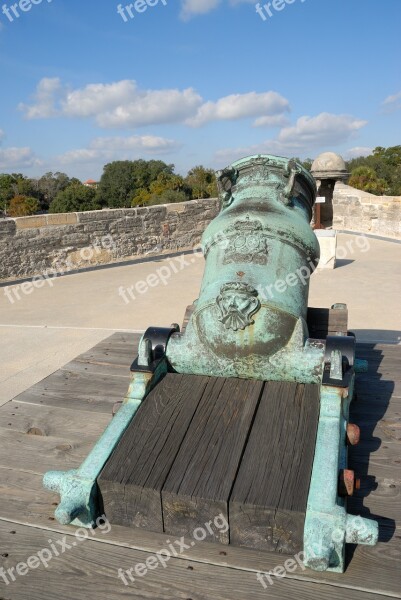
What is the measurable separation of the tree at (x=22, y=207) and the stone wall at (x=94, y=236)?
112 feet

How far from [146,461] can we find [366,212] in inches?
499

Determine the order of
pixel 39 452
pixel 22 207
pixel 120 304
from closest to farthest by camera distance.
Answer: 1. pixel 39 452
2. pixel 120 304
3. pixel 22 207

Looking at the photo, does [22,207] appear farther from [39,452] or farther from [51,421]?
[39,452]

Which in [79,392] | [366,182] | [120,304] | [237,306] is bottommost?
[120,304]

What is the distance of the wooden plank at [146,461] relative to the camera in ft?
5.26

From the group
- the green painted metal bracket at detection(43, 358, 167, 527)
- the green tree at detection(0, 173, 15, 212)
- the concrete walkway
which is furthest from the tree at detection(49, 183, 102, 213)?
the green painted metal bracket at detection(43, 358, 167, 527)

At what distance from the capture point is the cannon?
1478 mm

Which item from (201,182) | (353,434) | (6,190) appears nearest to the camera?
(353,434)

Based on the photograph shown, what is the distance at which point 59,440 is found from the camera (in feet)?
7.66

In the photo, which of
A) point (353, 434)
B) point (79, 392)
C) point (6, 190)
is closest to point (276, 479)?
point (353, 434)

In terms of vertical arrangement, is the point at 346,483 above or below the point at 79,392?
above

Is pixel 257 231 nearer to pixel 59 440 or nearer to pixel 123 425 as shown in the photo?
pixel 123 425

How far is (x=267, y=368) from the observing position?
208 cm

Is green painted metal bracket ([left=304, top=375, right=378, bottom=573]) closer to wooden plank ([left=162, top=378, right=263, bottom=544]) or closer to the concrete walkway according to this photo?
wooden plank ([left=162, top=378, right=263, bottom=544])
